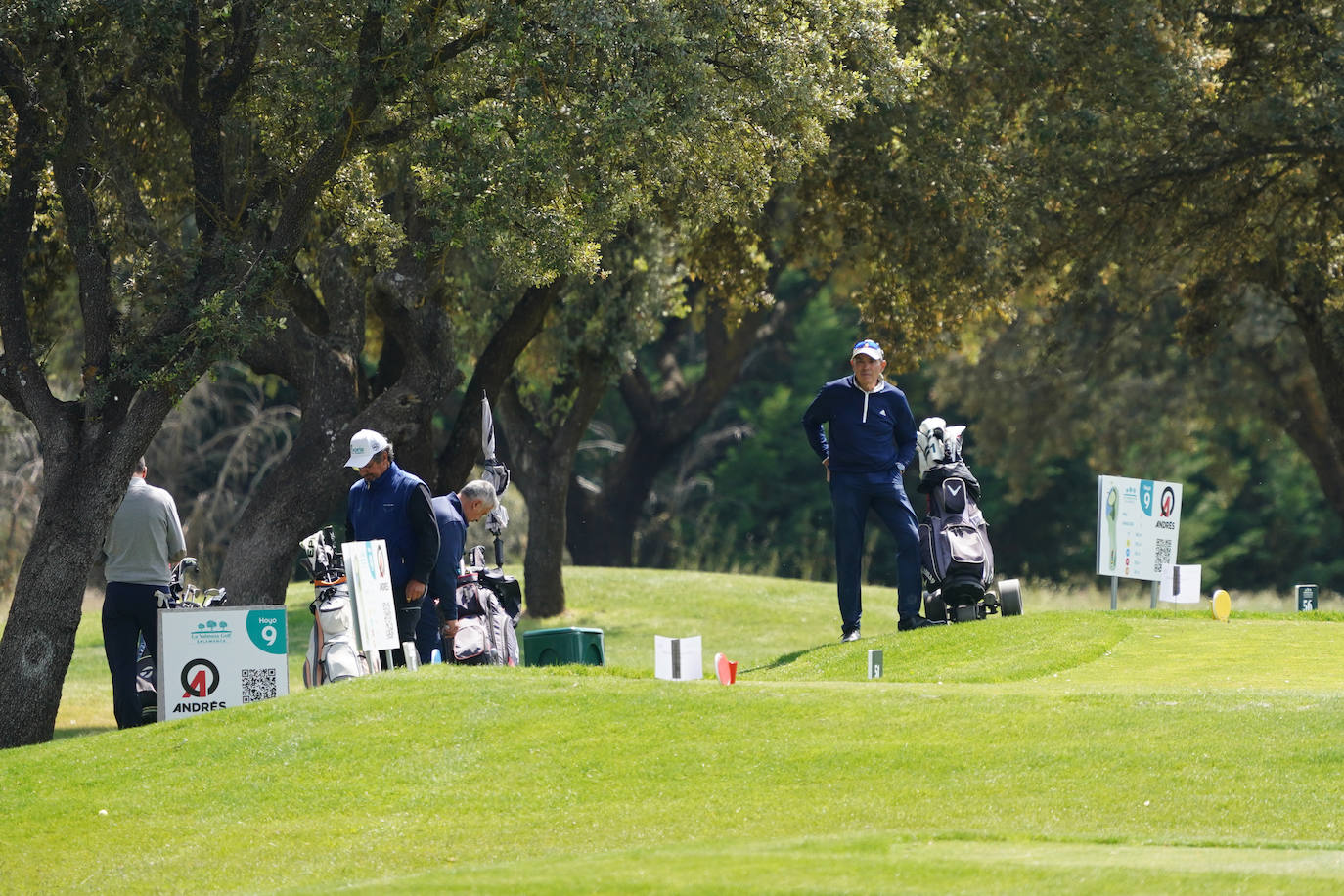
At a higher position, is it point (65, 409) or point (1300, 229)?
point (1300, 229)

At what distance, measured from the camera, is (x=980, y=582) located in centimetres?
1449

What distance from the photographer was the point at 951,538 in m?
14.3

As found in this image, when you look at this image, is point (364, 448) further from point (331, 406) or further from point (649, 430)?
point (649, 430)

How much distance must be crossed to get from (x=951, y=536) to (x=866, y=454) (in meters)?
0.95

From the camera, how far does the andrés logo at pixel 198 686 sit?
464 inches

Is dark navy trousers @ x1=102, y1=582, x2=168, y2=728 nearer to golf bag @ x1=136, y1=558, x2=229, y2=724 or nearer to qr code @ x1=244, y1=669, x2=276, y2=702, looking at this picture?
golf bag @ x1=136, y1=558, x2=229, y2=724

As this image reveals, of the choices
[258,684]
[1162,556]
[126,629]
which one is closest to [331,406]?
[126,629]

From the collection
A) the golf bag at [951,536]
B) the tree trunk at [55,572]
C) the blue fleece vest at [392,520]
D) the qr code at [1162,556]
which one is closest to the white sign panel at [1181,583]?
the qr code at [1162,556]

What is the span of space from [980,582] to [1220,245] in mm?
9233

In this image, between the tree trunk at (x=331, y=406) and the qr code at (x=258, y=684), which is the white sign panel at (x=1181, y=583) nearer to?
the qr code at (x=258, y=684)

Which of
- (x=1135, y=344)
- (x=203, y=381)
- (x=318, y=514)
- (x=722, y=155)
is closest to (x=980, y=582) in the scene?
(x=722, y=155)

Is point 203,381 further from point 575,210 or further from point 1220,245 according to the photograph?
point 575,210

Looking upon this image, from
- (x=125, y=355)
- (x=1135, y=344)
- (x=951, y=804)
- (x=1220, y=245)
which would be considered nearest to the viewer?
(x=951, y=804)

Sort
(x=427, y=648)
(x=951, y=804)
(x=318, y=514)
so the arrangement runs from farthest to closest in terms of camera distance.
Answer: (x=318, y=514), (x=427, y=648), (x=951, y=804)
